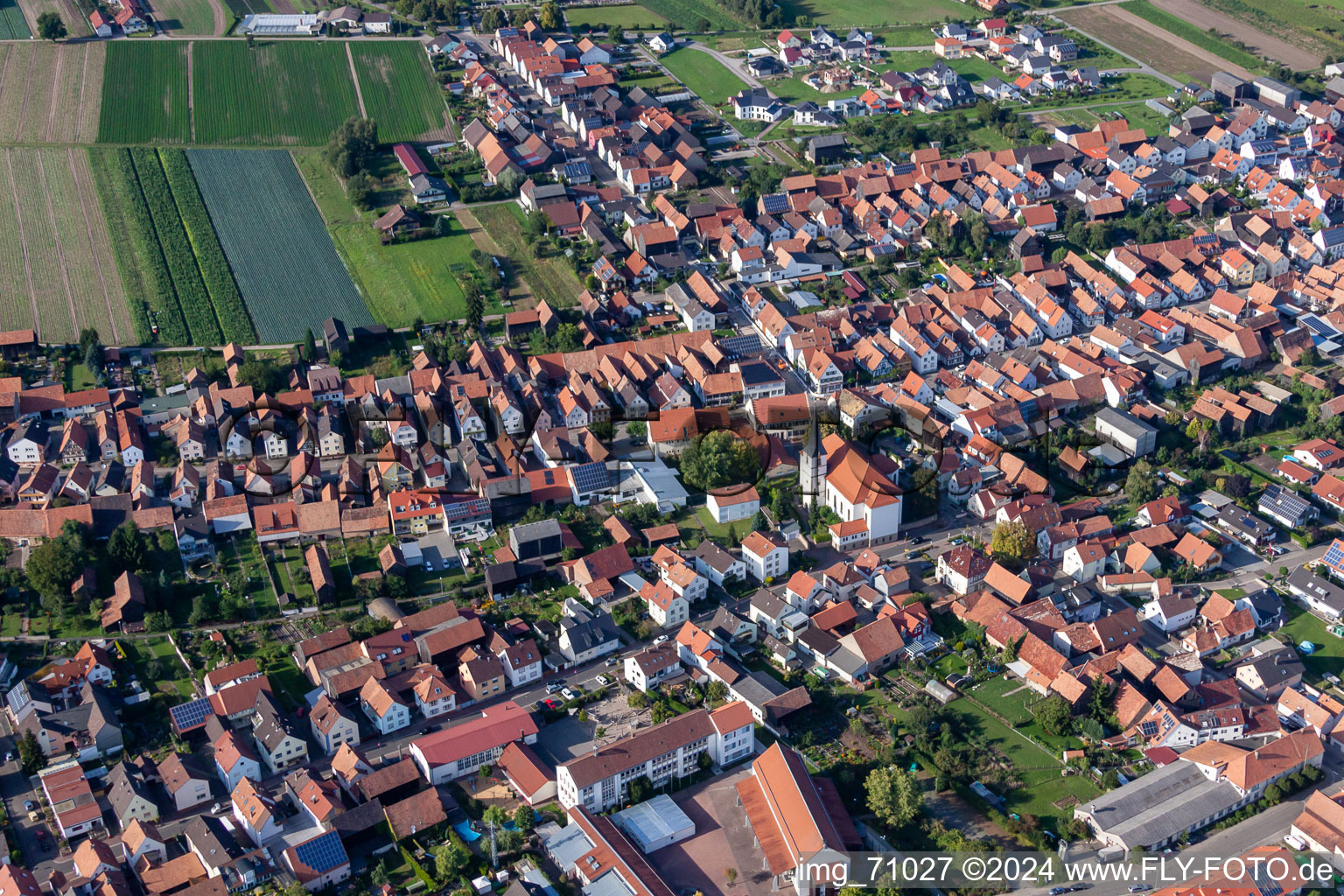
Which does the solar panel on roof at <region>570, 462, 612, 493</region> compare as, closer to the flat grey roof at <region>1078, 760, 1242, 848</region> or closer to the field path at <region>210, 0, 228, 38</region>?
the flat grey roof at <region>1078, 760, 1242, 848</region>

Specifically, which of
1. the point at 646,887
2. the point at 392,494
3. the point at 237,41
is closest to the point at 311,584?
the point at 392,494

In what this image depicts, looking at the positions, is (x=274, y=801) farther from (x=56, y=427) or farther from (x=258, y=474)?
(x=56, y=427)

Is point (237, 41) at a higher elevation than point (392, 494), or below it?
higher

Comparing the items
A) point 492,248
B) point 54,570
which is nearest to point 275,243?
point 492,248

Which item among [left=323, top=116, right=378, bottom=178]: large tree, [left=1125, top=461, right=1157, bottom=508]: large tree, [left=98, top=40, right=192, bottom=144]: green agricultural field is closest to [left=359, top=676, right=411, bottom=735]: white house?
[left=1125, top=461, right=1157, bottom=508]: large tree

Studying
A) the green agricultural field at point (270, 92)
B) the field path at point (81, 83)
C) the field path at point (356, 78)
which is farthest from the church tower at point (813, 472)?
the field path at point (81, 83)

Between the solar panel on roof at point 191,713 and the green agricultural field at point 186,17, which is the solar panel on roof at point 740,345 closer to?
the solar panel on roof at point 191,713
